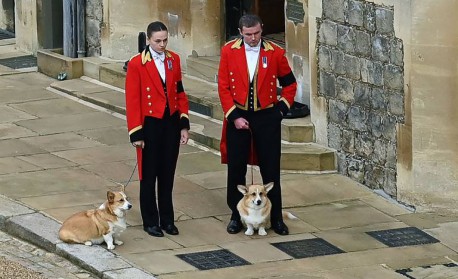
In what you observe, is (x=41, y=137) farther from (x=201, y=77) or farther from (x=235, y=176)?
(x=235, y=176)

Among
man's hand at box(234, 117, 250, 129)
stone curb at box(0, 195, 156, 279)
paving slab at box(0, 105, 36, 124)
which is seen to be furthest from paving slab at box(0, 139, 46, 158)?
man's hand at box(234, 117, 250, 129)

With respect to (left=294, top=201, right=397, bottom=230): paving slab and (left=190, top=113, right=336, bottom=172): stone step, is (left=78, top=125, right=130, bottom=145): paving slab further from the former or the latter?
(left=294, top=201, right=397, bottom=230): paving slab

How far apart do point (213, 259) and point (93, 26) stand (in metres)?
7.36

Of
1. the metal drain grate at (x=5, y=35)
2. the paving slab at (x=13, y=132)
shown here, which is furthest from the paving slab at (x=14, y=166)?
the metal drain grate at (x=5, y=35)

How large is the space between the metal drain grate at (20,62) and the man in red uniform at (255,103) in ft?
23.7

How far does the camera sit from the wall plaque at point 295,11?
49.9 ft

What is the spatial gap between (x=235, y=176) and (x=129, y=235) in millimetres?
1069

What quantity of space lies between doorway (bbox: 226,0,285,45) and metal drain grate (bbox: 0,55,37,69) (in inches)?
122

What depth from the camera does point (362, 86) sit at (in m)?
14.1

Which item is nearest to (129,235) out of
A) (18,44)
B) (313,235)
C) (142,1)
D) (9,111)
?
(313,235)

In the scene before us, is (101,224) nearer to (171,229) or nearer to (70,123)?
(171,229)

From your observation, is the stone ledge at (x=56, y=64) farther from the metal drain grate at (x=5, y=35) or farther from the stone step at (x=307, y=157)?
the stone step at (x=307, y=157)

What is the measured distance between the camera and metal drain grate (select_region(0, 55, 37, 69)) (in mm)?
19406

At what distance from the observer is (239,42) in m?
12.7
